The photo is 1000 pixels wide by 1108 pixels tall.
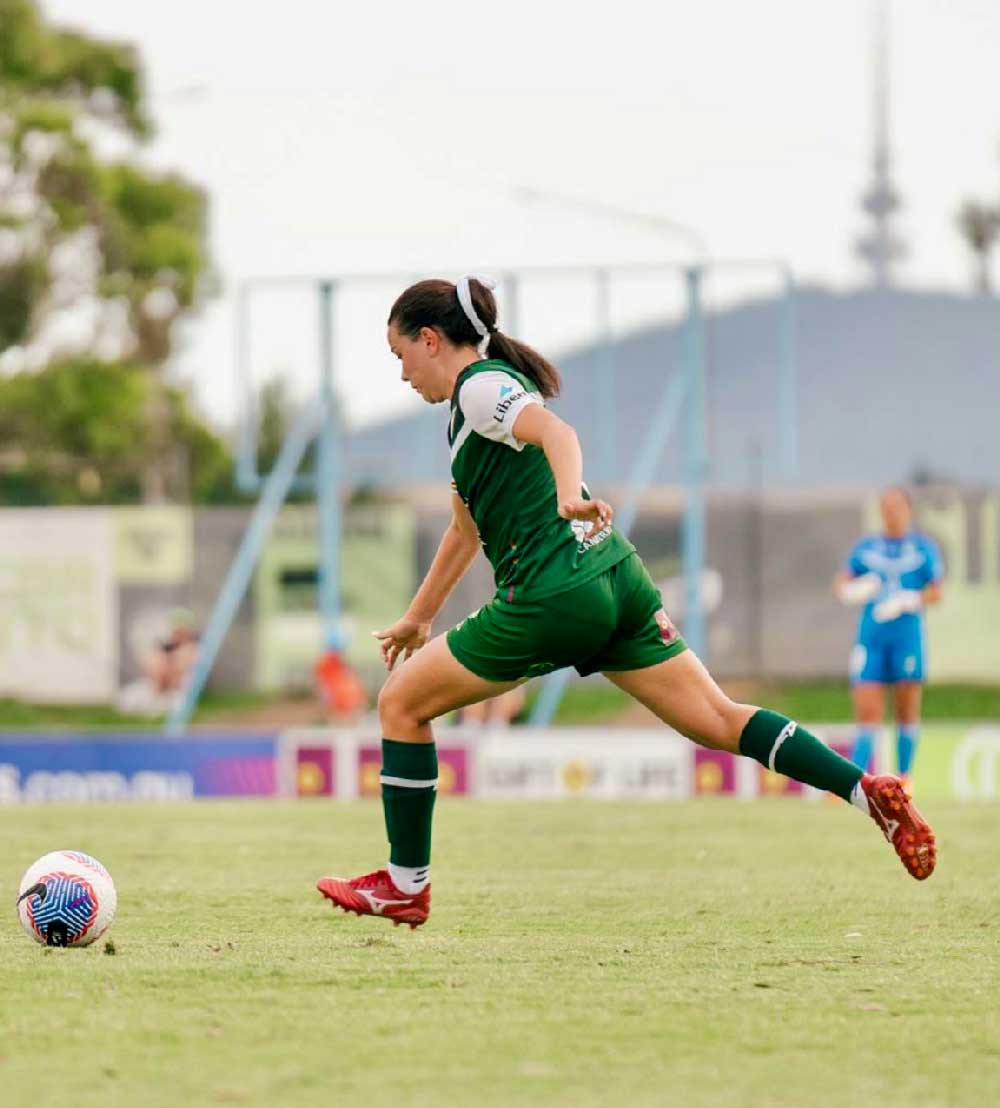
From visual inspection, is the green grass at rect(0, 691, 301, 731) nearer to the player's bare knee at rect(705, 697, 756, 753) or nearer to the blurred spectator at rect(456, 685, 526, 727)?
the blurred spectator at rect(456, 685, 526, 727)

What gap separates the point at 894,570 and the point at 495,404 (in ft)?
29.7

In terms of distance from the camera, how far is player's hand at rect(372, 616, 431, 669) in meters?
7.12

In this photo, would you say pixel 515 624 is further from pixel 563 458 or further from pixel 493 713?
pixel 493 713

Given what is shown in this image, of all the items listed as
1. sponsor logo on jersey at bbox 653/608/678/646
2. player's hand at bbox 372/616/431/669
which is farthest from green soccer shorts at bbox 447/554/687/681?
player's hand at bbox 372/616/431/669

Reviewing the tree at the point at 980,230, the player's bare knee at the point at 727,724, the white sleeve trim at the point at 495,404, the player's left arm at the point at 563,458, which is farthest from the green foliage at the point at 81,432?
the tree at the point at 980,230

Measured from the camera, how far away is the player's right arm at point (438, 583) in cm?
693

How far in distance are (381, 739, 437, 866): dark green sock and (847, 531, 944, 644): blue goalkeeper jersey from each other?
858 centimetres

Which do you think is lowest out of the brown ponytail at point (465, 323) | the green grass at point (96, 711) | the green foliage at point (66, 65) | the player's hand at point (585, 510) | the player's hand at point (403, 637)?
the green grass at point (96, 711)

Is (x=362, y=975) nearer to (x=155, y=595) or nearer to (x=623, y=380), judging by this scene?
(x=155, y=595)

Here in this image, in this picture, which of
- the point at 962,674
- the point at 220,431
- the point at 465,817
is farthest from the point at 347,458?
the point at 465,817

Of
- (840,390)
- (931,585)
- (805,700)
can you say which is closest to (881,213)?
(840,390)

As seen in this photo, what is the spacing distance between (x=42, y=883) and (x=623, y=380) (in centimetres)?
4225

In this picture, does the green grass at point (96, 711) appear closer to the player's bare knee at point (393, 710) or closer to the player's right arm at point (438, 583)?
the player's right arm at point (438, 583)

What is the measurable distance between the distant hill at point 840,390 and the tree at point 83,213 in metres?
8.11
